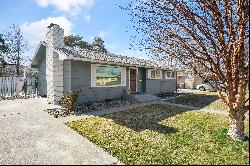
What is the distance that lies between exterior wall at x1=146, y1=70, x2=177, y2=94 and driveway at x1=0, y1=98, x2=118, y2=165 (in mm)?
12290

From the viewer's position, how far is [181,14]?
18.3 feet

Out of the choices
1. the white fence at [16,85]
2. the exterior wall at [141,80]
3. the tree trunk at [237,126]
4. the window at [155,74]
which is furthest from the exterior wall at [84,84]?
the white fence at [16,85]

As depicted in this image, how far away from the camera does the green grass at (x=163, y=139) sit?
5355mm

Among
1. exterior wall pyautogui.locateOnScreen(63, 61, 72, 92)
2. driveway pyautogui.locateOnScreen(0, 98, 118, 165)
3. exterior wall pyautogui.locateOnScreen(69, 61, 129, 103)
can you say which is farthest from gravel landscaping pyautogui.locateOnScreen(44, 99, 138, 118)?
driveway pyautogui.locateOnScreen(0, 98, 118, 165)

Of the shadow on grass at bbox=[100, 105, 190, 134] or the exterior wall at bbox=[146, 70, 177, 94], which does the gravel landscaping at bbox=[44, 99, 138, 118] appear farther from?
the exterior wall at bbox=[146, 70, 177, 94]

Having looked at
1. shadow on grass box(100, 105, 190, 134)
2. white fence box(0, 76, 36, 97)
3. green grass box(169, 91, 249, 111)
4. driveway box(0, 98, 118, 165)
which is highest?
white fence box(0, 76, 36, 97)

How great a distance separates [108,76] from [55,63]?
376 cm

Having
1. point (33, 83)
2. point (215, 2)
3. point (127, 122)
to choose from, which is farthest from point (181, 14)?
point (33, 83)

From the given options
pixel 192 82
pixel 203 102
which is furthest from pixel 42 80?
pixel 192 82

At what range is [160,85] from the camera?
71.7 feet

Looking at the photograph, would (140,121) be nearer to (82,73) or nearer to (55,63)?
(82,73)

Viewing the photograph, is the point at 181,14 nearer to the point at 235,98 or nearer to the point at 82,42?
the point at 235,98

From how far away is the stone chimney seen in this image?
13.6m

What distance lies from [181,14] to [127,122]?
526 centimetres
